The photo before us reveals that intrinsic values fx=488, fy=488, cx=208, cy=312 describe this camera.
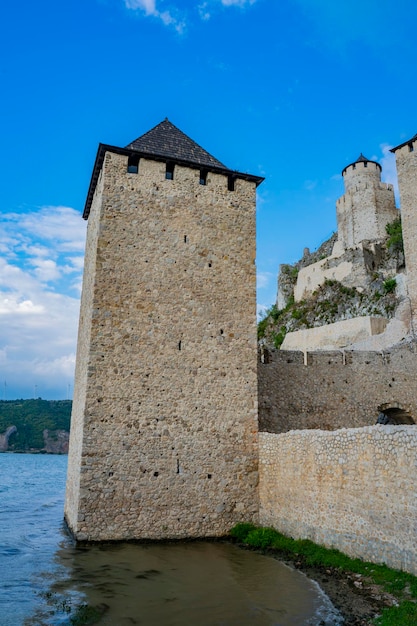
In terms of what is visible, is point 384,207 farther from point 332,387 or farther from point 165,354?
point 165,354

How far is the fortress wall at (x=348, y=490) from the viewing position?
24.2 feet

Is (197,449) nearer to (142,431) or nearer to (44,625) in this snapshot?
(142,431)

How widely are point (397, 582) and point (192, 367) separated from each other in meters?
6.15

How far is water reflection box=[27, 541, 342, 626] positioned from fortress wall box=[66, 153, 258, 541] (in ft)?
3.32

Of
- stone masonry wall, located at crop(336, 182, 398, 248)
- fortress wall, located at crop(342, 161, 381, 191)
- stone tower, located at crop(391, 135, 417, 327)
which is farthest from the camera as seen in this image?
fortress wall, located at crop(342, 161, 381, 191)

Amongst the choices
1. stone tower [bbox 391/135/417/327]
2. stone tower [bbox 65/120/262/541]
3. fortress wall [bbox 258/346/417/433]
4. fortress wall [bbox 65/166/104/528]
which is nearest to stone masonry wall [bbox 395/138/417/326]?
stone tower [bbox 391/135/417/327]

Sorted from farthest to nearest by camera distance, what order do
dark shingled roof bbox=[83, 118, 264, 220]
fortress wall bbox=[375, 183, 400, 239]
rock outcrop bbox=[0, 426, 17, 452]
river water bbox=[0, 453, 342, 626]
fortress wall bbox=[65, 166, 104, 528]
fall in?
1. rock outcrop bbox=[0, 426, 17, 452]
2. fortress wall bbox=[375, 183, 400, 239]
3. dark shingled roof bbox=[83, 118, 264, 220]
4. fortress wall bbox=[65, 166, 104, 528]
5. river water bbox=[0, 453, 342, 626]

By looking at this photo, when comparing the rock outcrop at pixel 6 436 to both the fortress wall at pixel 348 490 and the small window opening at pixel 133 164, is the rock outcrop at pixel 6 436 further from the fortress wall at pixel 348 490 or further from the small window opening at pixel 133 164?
the fortress wall at pixel 348 490

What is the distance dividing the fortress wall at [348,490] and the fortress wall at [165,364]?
35.2 inches

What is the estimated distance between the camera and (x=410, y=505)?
717cm

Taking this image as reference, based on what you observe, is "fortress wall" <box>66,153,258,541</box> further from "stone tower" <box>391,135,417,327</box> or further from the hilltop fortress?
"stone tower" <box>391,135,417,327</box>

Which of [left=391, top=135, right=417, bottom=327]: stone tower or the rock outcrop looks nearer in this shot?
[left=391, top=135, right=417, bottom=327]: stone tower

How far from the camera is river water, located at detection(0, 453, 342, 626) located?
21.3 ft

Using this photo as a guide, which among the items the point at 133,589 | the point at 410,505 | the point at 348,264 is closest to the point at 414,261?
the point at 348,264
